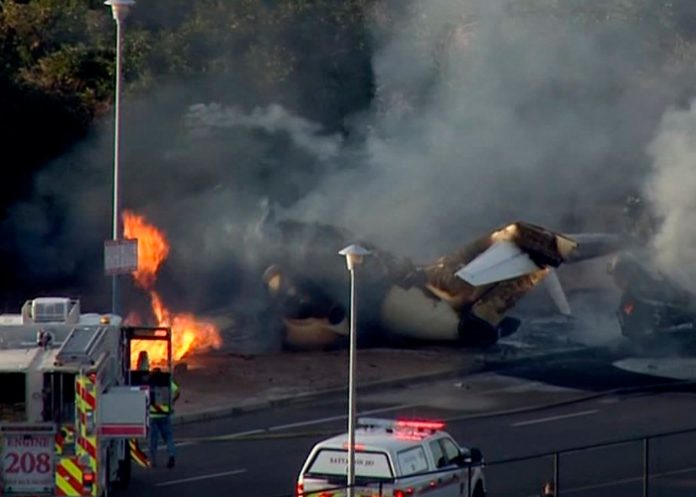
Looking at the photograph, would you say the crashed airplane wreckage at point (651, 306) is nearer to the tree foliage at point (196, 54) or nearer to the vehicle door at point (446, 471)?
the tree foliage at point (196, 54)

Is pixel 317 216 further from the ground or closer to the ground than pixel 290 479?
further from the ground

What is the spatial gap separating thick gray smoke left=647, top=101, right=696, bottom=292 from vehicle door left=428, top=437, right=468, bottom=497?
16557mm

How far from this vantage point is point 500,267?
3456cm

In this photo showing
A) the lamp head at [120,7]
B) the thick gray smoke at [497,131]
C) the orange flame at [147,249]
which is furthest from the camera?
the thick gray smoke at [497,131]

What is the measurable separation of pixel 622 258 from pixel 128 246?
13.4m

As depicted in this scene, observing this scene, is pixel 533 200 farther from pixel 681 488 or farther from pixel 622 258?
pixel 681 488

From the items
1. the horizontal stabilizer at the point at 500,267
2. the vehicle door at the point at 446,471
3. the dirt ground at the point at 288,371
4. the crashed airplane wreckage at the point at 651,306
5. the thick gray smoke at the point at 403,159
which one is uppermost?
the thick gray smoke at the point at 403,159

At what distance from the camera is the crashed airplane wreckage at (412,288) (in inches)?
1362

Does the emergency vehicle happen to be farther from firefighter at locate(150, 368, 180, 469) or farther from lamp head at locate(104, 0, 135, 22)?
lamp head at locate(104, 0, 135, 22)

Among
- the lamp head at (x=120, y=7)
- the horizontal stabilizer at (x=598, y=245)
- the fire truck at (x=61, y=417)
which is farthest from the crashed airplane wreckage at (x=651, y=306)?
the fire truck at (x=61, y=417)

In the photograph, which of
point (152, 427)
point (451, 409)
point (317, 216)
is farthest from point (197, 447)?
point (317, 216)

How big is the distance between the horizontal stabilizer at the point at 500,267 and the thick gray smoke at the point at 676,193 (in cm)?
415

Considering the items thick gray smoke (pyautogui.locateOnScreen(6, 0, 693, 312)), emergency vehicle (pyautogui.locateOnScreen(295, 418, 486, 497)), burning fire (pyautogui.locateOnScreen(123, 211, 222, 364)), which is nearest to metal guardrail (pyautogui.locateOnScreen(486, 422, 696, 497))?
emergency vehicle (pyautogui.locateOnScreen(295, 418, 486, 497))

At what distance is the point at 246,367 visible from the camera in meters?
33.6
